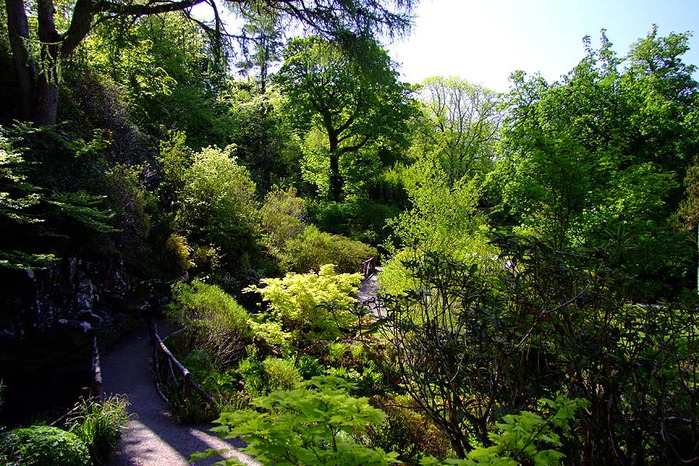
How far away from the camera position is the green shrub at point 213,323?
912 centimetres

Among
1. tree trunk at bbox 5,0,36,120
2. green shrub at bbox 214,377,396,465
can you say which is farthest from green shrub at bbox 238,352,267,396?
tree trunk at bbox 5,0,36,120

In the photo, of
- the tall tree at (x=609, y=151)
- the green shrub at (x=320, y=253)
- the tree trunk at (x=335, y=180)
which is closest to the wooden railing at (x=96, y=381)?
the green shrub at (x=320, y=253)

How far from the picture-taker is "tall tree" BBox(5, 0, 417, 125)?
30.4ft

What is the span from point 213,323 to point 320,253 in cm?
788

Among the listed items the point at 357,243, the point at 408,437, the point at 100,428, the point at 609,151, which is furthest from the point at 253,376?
the point at 357,243

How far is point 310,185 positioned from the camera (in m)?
29.8

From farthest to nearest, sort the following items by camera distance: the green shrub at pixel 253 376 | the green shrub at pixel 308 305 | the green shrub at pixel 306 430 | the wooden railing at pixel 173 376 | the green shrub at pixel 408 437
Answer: the green shrub at pixel 308 305 → the green shrub at pixel 253 376 → the wooden railing at pixel 173 376 → the green shrub at pixel 408 437 → the green shrub at pixel 306 430

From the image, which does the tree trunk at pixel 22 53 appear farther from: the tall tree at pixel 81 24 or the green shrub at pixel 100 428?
the green shrub at pixel 100 428

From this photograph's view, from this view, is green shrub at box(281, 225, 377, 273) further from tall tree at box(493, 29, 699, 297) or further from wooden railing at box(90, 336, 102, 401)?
wooden railing at box(90, 336, 102, 401)

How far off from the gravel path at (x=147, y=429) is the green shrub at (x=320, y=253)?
7.22 meters

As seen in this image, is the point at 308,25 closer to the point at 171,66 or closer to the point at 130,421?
the point at 130,421

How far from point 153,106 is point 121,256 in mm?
12432

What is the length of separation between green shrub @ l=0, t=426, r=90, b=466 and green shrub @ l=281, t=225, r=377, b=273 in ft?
34.2

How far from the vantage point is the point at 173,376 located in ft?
24.6
